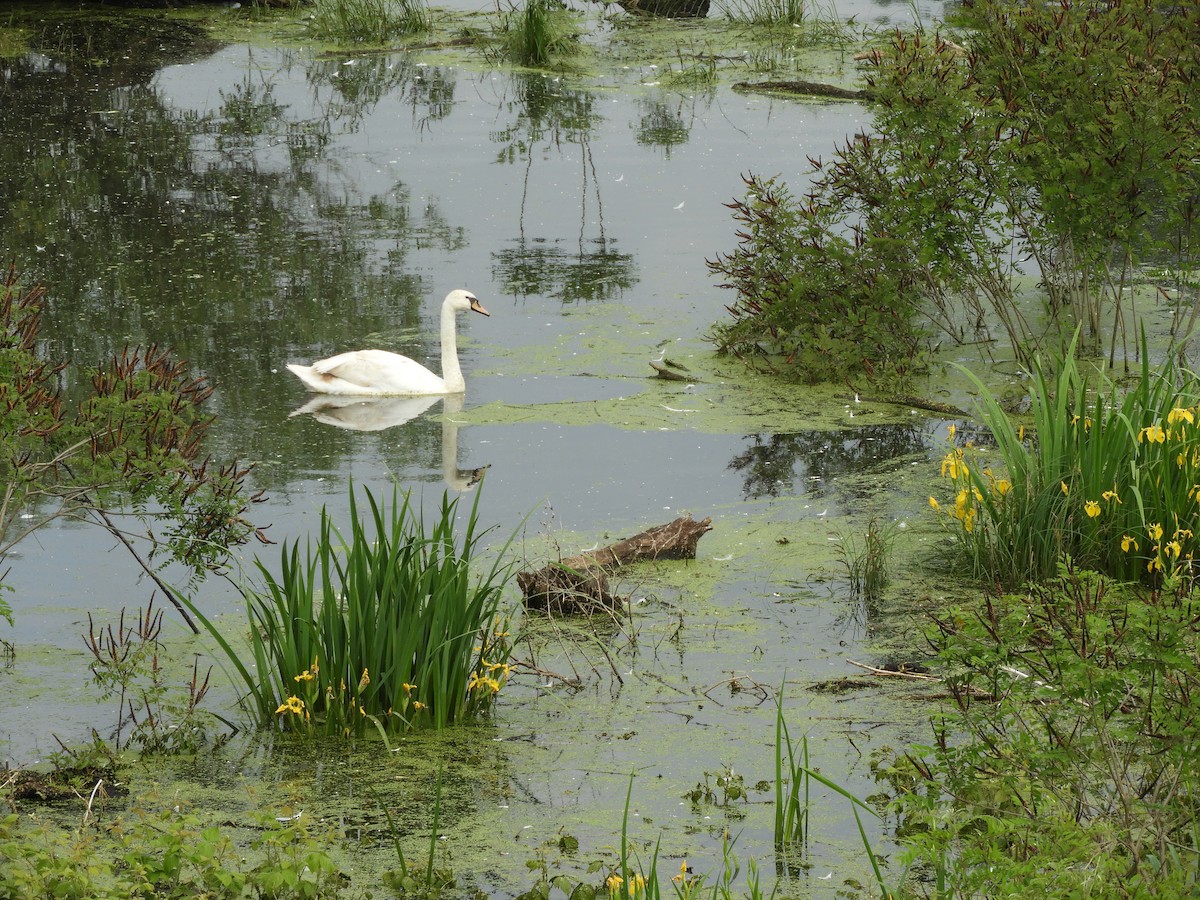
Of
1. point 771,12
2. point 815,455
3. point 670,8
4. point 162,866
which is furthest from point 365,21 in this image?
point 162,866

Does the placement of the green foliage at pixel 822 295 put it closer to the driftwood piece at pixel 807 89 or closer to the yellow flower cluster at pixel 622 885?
the yellow flower cluster at pixel 622 885

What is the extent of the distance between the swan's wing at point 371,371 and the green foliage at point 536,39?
34.2 feet

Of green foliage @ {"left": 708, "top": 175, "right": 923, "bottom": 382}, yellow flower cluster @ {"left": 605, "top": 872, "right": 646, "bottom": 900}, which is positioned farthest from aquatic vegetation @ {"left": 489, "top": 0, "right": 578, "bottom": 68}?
yellow flower cluster @ {"left": 605, "top": 872, "right": 646, "bottom": 900}

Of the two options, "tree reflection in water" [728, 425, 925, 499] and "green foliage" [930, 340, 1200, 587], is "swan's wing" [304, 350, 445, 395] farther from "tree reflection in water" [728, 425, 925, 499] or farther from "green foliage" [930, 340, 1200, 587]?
"green foliage" [930, 340, 1200, 587]

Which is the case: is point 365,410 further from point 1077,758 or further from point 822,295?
point 1077,758

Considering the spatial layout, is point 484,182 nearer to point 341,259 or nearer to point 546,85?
point 341,259

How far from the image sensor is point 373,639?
510 cm

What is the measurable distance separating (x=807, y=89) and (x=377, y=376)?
31.7 ft

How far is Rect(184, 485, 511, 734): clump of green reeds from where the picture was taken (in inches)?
199

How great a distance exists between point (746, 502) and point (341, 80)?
12.1 metres

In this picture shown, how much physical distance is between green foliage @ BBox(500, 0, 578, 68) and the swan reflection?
10.4m

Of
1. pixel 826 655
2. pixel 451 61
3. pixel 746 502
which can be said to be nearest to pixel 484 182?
pixel 451 61

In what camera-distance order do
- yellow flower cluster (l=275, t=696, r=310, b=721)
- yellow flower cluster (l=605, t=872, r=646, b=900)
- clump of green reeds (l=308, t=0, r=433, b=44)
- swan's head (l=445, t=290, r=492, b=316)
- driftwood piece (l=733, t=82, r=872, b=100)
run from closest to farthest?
yellow flower cluster (l=605, t=872, r=646, b=900), yellow flower cluster (l=275, t=696, r=310, b=721), swan's head (l=445, t=290, r=492, b=316), driftwood piece (l=733, t=82, r=872, b=100), clump of green reeds (l=308, t=0, r=433, b=44)

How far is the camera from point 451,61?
19.4m
